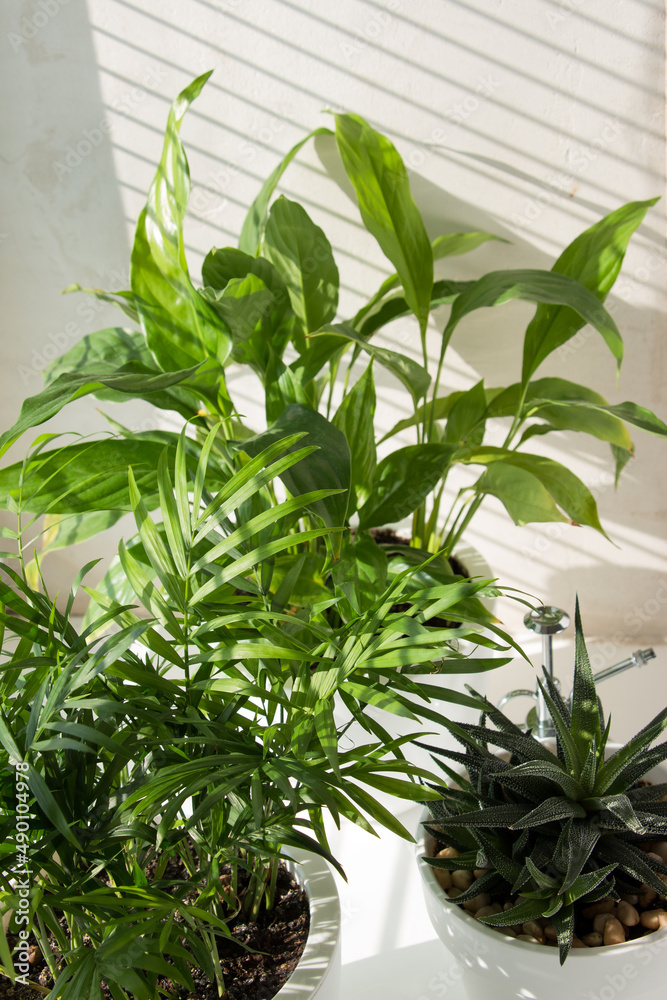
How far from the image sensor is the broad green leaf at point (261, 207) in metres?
0.94

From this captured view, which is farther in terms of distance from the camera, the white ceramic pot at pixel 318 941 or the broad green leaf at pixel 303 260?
the broad green leaf at pixel 303 260

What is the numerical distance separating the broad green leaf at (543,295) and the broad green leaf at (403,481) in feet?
0.57

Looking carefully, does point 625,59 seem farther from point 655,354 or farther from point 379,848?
point 379,848

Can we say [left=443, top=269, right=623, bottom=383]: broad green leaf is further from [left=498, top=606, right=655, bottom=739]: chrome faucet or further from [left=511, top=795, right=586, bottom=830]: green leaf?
[left=511, top=795, right=586, bottom=830]: green leaf

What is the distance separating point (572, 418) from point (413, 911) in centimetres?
60

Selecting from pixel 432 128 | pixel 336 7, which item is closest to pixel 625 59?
pixel 432 128

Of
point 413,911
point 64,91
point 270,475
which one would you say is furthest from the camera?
point 64,91

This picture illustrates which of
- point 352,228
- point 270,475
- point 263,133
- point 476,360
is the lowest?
point 270,475

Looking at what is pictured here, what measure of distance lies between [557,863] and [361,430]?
1.65ft

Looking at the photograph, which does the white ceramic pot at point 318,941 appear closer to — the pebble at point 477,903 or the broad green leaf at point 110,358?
the pebble at point 477,903

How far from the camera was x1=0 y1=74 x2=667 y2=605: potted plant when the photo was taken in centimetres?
79

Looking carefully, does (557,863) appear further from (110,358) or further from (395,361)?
(110,358)

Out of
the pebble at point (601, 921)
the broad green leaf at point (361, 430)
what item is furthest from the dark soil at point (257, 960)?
the broad green leaf at point (361, 430)

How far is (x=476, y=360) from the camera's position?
110 cm
